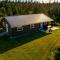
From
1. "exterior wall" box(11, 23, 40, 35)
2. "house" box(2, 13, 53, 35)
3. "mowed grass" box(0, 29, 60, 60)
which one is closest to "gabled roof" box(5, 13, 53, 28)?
"house" box(2, 13, 53, 35)

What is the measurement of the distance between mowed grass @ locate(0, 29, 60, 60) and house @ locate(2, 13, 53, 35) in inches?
78.4

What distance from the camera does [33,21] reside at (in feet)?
115

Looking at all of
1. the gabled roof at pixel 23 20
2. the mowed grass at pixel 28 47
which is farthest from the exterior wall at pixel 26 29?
the mowed grass at pixel 28 47

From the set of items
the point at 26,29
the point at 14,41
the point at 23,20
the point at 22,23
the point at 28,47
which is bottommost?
the point at 28,47

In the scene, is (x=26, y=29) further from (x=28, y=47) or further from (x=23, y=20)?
(x=28, y=47)

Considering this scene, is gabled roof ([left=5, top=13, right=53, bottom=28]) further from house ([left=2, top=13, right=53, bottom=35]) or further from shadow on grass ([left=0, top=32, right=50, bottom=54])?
shadow on grass ([left=0, top=32, right=50, bottom=54])

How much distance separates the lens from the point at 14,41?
93.7 feet

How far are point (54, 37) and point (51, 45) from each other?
5.22m

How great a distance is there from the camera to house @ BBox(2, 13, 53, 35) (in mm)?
31148

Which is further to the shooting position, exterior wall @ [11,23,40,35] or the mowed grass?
exterior wall @ [11,23,40,35]

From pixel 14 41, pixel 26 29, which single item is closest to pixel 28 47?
pixel 14 41

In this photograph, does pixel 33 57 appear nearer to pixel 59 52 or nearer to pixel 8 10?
pixel 59 52

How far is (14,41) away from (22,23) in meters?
5.33

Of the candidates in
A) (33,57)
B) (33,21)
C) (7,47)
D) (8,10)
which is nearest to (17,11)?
(8,10)
